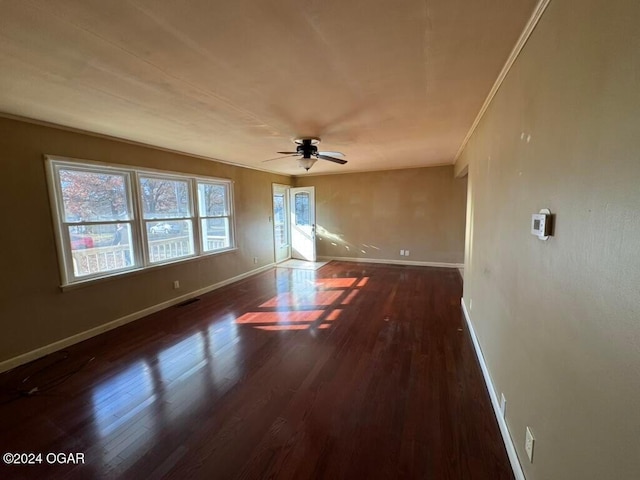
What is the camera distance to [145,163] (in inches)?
148

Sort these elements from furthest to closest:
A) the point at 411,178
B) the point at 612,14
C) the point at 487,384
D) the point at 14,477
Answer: the point at 411,178 → the point at 487,384 → the point at 14,477 → the point at 612,14

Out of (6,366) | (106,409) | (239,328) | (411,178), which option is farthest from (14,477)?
(411,178)

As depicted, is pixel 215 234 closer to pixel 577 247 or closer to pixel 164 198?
pixel 164 198

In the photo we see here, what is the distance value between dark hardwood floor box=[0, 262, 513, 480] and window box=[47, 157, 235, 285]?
0.92 m

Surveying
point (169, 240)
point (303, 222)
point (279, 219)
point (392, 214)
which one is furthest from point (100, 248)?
point (392, 214)

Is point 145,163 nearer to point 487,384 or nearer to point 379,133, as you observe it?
point 379,133

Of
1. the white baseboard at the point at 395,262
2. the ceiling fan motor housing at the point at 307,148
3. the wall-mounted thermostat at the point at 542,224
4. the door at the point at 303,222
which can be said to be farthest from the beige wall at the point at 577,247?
the door at the point at 303,222

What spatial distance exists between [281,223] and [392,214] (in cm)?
286

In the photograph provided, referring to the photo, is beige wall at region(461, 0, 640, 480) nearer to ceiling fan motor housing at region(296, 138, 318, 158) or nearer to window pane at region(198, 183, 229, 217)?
ceiling fan motor housing at region(296, 138, 318, 158)

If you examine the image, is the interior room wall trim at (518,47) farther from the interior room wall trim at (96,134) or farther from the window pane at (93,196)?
the window pane at (93,196)

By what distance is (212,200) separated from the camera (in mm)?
5023

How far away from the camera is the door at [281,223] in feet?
22.6

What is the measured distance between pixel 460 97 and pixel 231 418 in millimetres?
3090

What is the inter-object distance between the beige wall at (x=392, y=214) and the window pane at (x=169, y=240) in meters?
3.70
